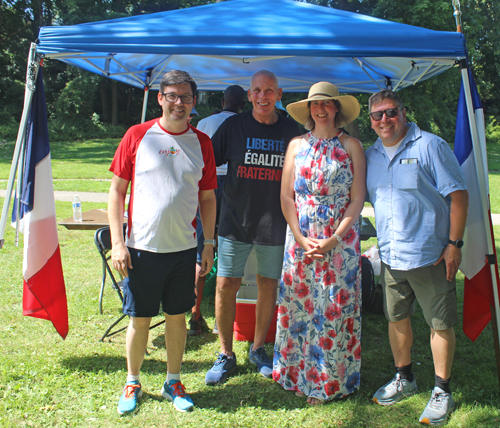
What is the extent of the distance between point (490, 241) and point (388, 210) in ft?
2.39

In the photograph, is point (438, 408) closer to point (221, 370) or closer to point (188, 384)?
point (221, 370)

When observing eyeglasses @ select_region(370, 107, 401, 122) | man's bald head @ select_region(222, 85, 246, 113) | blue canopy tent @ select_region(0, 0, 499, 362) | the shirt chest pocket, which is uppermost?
blue canopy tent @ select_region(0, 0, 499, 362)

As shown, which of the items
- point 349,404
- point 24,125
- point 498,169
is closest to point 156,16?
point 24,125

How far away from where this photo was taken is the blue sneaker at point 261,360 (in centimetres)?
313

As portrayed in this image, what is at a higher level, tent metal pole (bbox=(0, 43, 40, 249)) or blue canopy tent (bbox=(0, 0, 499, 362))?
blue canopy tent (bbox=(0, 0, 499, 362))

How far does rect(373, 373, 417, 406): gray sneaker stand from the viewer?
277 centimetres

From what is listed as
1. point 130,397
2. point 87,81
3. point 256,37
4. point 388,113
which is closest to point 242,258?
point 130,397

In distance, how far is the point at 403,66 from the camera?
443cm

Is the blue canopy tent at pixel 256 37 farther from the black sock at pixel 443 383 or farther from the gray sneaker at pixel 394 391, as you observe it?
the gray sneaker at pixel 394 391

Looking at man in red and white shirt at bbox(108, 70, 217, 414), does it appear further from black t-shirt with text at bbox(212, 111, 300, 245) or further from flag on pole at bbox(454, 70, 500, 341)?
flag on pole at bbox(454, 70, 500, 341)

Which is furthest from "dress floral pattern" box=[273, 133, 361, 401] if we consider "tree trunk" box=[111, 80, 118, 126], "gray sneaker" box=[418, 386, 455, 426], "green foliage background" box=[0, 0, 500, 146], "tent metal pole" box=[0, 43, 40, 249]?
"tree trunk" box=[111, 80, 118, 126]

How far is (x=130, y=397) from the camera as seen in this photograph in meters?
2.67

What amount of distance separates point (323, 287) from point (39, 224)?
196 centimetres

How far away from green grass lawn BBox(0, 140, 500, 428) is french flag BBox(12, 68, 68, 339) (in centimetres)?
42
